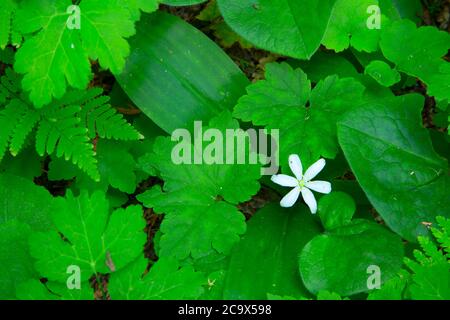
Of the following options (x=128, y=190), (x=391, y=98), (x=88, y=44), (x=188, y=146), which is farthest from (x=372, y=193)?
(x=88, y=44)

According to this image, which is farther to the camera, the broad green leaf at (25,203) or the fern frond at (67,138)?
the broad green leaf at (25,203)

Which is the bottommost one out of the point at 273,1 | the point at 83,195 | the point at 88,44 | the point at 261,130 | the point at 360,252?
the point at 360,252

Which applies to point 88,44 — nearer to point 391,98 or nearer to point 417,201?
point 391,98

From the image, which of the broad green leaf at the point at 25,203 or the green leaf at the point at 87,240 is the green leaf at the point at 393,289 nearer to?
the green leaf at the point at 87,240

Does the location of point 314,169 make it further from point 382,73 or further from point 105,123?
point 105,123

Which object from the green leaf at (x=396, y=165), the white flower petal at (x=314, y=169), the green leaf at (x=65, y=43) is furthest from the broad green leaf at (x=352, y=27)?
the green leaf at (x=65, y=43)

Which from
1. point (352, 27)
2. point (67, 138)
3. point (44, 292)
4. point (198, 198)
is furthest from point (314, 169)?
point (44, 292)
